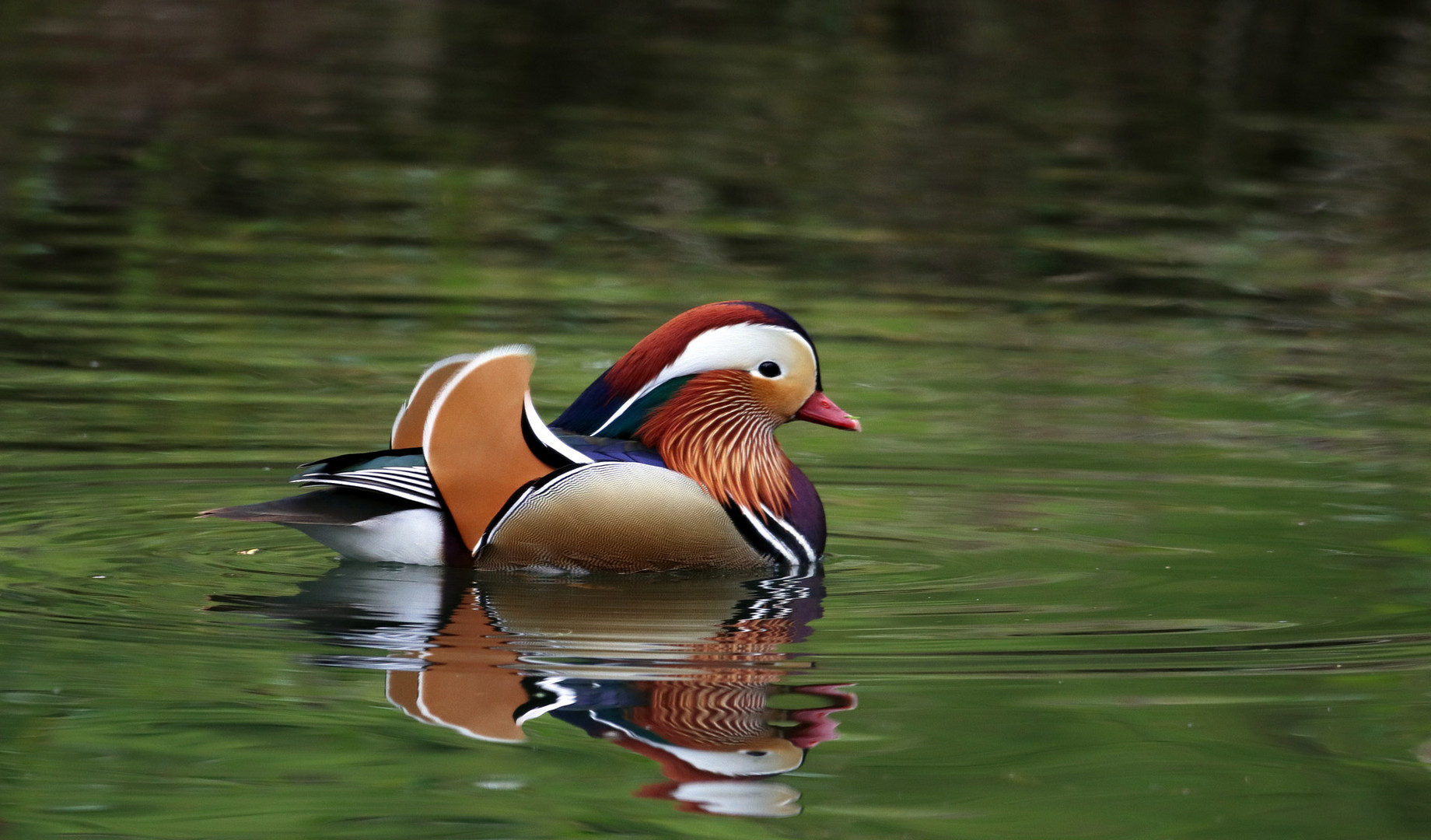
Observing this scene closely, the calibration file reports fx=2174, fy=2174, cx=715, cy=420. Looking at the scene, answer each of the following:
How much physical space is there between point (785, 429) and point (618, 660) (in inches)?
160

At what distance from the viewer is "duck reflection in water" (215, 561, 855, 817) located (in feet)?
14.4

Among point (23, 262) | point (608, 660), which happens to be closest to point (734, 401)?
point (608, 660)

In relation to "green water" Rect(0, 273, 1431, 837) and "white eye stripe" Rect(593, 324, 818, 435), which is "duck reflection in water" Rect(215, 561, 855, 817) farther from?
"white eye stripe" Rect(593, 324, 818, 435)

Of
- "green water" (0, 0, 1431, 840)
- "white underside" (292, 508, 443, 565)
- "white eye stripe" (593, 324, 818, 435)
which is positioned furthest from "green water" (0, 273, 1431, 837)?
"white eye stripe" (593, 324, 818, 435)

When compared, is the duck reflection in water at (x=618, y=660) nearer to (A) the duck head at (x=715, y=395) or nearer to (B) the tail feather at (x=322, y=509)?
(B) the tail feather at (x=322, y=509)

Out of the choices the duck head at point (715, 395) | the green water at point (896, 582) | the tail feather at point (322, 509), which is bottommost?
the green water at point (896, 582)

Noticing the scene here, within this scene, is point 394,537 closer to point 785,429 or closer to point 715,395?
point 715,395

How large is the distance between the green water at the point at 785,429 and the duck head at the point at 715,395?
36cm

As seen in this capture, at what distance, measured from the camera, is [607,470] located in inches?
231

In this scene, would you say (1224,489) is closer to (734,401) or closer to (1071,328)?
(734,401)

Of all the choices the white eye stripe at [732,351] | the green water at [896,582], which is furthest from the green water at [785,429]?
the white eye stripe at [732,351]

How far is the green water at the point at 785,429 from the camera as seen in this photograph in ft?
14.3

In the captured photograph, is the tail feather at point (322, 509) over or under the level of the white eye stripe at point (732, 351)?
under

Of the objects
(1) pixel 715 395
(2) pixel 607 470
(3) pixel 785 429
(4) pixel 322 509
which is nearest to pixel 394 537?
(4) pixel 322 509
